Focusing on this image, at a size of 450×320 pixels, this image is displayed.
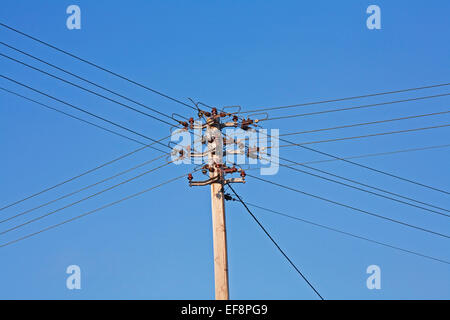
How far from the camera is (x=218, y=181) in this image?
67.5ft

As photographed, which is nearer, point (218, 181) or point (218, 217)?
point (218, 217)

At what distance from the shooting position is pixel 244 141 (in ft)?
71.4

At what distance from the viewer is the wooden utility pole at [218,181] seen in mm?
19312

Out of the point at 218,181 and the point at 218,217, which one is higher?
the point at 218,181

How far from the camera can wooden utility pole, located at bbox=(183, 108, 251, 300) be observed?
63.4 feet
